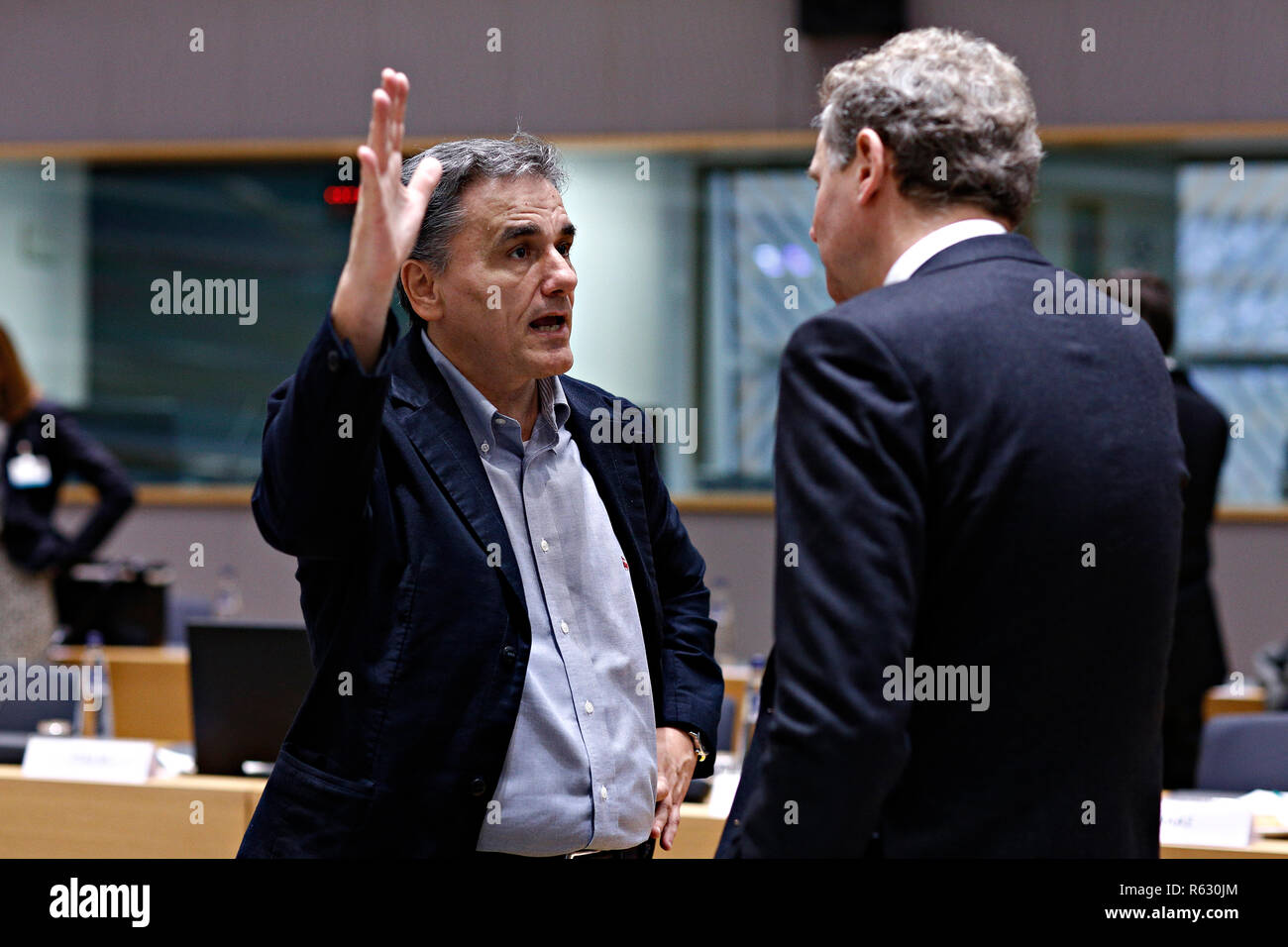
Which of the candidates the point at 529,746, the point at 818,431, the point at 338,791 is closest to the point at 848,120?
the point at 818,431

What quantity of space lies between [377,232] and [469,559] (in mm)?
381

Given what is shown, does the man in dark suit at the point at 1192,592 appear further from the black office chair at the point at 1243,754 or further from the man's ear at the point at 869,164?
the man's ear at the point at 869,164

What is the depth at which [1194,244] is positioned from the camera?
5273mm

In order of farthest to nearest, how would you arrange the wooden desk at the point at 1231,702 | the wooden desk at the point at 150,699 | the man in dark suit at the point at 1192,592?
1. the wooden desk at the point at 1231,702
2. the wooden desk at the point at 150,699
3. the man in dark suit at the point at 1192,592

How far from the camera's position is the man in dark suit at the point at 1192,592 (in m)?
3.50

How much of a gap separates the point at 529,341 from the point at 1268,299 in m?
4.54

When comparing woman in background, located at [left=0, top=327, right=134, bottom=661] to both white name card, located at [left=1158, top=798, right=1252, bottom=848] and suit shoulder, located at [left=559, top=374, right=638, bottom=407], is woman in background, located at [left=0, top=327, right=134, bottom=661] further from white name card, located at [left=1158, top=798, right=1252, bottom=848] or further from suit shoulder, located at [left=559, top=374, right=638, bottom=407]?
white name card, located at [left=1158, top=798, right=1252, bottom=848]

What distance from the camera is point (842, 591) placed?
3.47ft

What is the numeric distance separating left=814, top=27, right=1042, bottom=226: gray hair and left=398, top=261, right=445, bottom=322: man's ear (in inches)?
23.0

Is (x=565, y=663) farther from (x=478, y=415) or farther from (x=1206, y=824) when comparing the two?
(x=1206, y=824)

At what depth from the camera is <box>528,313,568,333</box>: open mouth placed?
1.59 meters

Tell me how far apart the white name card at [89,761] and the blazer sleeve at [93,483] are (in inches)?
66.0

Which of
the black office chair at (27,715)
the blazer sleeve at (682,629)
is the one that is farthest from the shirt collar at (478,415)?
the black office chair at (27,715)

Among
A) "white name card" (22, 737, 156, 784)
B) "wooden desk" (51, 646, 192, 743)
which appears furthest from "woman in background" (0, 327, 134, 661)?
"white name card" (22, 737, 156, 784)
